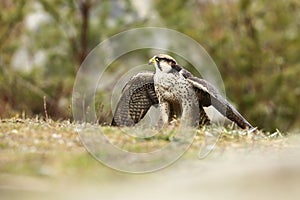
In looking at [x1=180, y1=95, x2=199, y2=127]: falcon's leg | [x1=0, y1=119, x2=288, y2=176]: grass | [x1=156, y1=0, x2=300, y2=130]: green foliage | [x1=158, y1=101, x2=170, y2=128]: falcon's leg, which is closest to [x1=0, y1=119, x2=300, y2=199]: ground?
[x1=0, y1=119, x2=288, y2=176]: grass

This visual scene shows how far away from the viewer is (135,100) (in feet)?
32.2

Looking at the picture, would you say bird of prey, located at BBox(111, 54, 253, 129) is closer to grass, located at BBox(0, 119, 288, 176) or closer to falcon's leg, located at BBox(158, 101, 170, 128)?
falcon's leg, located at BBox(158, 101, 170, 128)

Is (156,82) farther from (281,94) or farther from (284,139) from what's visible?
(281,94)

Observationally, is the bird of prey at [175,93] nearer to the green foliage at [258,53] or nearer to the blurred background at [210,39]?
the blurred background at [210,39]

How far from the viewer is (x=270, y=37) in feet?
89.9

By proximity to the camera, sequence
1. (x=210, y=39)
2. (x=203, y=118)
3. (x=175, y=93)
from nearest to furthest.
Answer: (x=175, y=93) → (x=203, y=118) → (x=210, y=39)

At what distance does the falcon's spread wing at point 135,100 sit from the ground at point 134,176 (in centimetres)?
209

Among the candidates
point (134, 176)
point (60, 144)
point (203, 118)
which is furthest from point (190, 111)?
point (134, 176)

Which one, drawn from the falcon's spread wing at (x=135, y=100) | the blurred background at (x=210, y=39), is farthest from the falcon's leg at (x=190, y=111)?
the blurred background at (x=210, y=39)

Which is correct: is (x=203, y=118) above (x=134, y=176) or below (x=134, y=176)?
above

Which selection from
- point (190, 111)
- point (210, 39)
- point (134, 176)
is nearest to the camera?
point (134, 176)

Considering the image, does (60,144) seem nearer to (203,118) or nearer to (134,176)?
(134,176)

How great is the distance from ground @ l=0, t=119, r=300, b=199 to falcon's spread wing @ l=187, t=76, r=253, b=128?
1557 mm

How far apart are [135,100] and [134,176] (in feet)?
12.5
